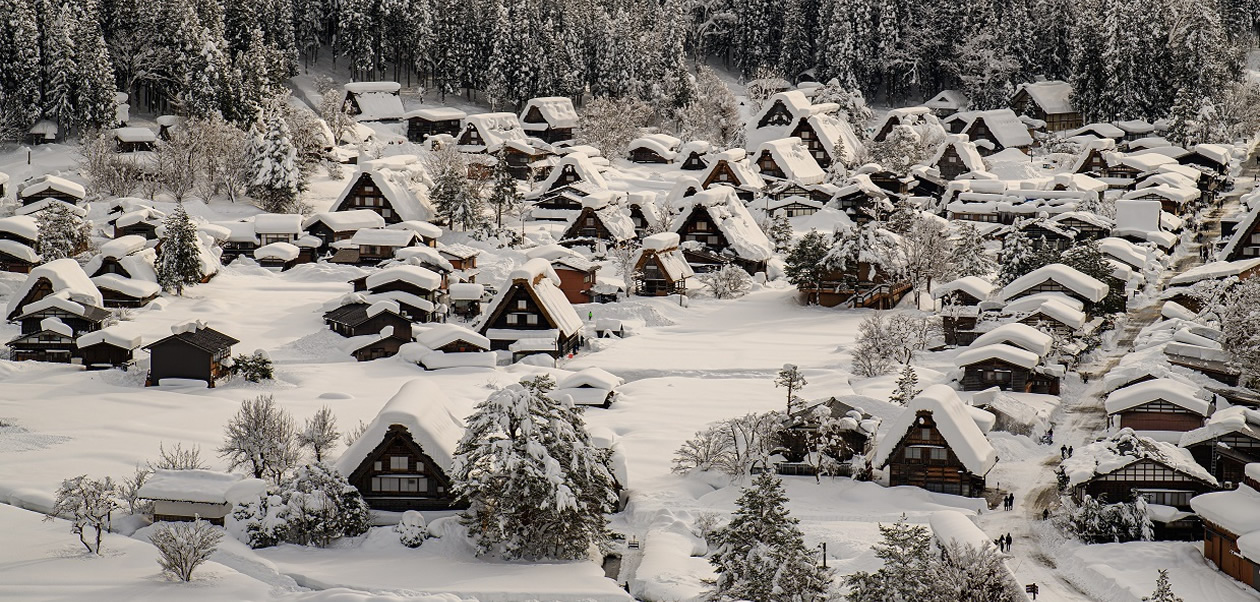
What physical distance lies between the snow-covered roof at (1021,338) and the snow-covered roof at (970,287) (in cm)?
629

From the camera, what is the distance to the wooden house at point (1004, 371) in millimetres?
45594

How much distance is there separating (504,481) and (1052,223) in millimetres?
40429

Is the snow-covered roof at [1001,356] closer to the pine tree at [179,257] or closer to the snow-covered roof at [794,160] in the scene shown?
the pine tree at [179,257]

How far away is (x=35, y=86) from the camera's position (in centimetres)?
7519

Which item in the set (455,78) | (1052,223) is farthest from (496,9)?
(1052,223)

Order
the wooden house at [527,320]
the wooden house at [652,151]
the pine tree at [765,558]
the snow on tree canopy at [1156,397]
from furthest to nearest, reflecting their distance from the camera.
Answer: the wooden house at [652,151], the wooden house at [527,320], the snow on tree canopy at [1156,397], the pine tree at [765,558]

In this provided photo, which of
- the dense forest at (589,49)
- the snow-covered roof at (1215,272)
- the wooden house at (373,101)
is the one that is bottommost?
the snow-covered roof at (1215,272)

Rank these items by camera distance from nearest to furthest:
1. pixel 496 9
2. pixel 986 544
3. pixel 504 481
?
pixel 986 544 → pixel 504 481 → pixel 496 9

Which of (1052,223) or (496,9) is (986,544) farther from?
(496,9)

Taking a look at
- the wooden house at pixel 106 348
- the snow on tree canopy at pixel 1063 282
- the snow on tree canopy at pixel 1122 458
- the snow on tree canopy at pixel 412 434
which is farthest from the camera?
the snow on tree canopy at pixel 1063 282

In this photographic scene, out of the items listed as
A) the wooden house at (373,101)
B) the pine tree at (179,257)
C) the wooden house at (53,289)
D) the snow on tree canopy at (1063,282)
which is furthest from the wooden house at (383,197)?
the snow on tree canopy at (1063,282)

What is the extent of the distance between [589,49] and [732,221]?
3754cm

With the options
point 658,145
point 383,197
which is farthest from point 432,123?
point 383,197

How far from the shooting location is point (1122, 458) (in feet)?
116
